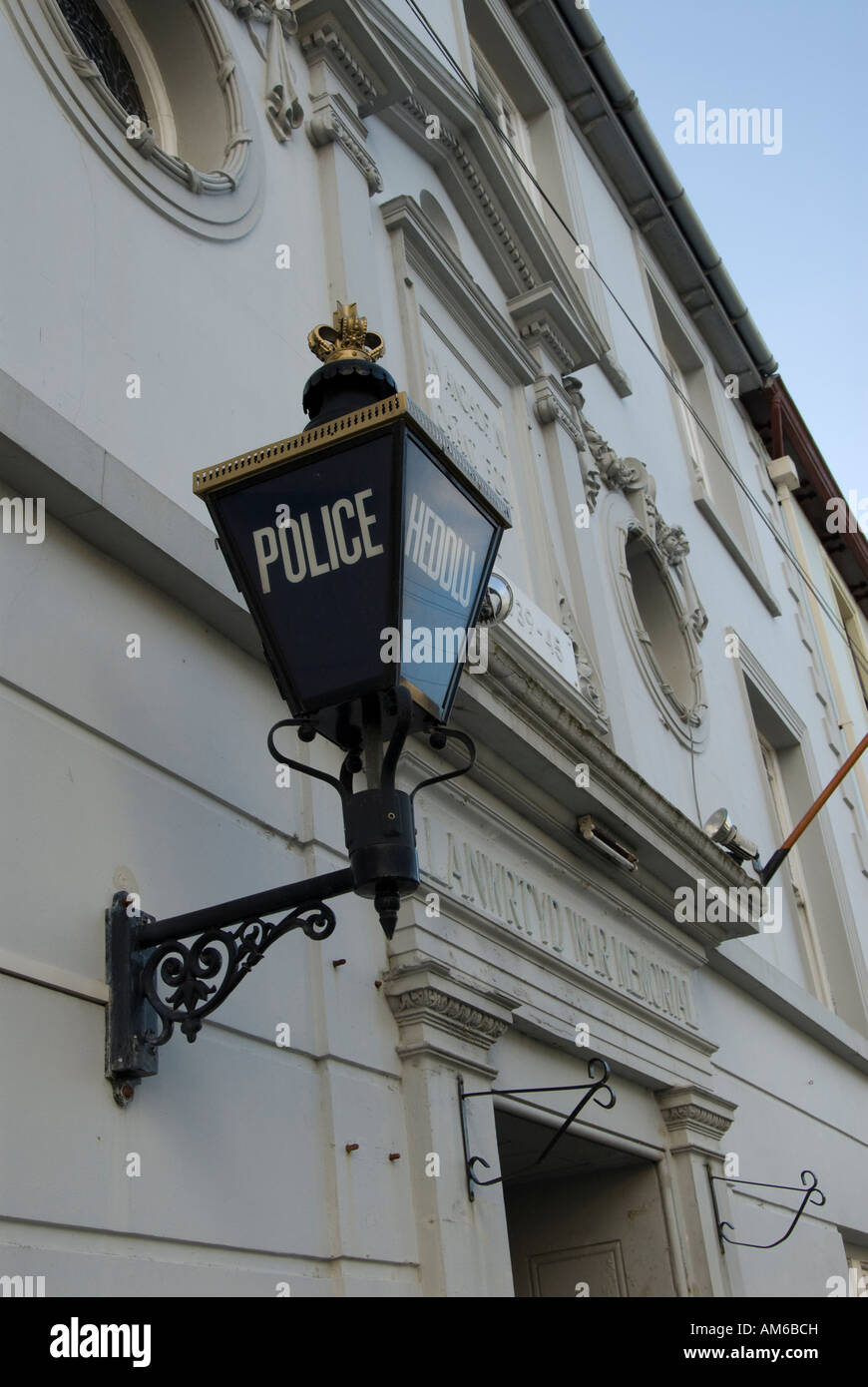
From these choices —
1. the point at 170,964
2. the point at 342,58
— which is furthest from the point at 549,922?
the point at 342,58

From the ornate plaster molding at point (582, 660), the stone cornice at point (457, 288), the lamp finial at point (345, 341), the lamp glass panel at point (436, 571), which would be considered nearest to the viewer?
the lamp glass panel at point (436, 571)

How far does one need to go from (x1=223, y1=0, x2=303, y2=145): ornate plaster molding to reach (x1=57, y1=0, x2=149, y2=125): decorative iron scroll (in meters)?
0.57

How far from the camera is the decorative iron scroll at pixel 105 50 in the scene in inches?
208

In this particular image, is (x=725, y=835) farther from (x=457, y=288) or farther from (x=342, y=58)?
(x=342, y=58)

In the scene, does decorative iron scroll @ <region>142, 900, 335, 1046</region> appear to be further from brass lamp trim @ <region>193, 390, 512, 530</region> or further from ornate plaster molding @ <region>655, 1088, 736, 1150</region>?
ornate plaster molding @ <region>655, 1088, 736, 1150</region>

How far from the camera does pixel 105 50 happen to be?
544cm

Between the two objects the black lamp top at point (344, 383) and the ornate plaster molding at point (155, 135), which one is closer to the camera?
the black lamp top at point (344, 383)

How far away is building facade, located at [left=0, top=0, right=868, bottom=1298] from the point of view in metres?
3.56

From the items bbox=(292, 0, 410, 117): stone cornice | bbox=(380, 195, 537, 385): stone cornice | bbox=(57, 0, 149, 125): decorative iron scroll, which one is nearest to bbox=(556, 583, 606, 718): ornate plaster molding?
bbox=(380, 195, 537, 385): stone cornice

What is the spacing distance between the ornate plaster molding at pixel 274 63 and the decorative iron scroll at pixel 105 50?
57cm

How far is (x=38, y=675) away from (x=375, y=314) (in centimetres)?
323

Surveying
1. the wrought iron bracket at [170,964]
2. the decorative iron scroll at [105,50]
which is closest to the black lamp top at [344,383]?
the wrought iron bracket at [170,964]

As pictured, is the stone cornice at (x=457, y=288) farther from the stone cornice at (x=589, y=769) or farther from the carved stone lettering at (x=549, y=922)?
the carved stone lettering at (x=549, y=922)
